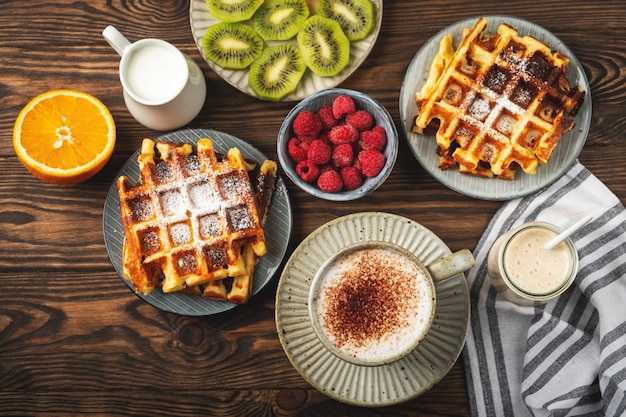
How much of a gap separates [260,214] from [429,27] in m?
0.93

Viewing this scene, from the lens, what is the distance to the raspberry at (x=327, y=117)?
225cm

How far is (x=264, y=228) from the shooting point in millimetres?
2326

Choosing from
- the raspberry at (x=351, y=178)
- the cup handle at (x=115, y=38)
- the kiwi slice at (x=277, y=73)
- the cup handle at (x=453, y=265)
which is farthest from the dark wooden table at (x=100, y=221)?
the cup handle at (x=453, y=265)

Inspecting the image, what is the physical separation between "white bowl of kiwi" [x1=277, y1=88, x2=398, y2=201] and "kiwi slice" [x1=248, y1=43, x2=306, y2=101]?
0.47ft

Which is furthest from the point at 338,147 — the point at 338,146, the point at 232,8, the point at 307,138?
the point at 232,8

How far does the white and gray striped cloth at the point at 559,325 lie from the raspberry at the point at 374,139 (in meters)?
0.50

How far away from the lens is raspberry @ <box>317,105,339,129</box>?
2248mm

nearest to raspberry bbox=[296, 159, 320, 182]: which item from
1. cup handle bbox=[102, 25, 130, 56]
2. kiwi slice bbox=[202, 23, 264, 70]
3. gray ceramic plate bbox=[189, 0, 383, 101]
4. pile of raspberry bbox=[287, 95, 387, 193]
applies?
pile of raspberry bbox=[287, 95, 387, 193]

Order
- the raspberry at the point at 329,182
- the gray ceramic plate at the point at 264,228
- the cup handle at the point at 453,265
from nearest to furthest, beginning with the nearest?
the cup handle at the point at 453,265 < the raspberry at the point at 329,182 < the gray ceramic plate at the point at 264,228

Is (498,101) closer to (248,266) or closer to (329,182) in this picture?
(329,182)

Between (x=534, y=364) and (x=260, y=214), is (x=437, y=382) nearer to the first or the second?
(x=534, y=364)

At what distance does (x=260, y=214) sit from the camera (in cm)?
229

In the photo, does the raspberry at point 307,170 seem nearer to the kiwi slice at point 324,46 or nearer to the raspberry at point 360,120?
the raspberry at point 360,120

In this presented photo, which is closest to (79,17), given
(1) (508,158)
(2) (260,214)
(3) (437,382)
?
(2) (260,214)
